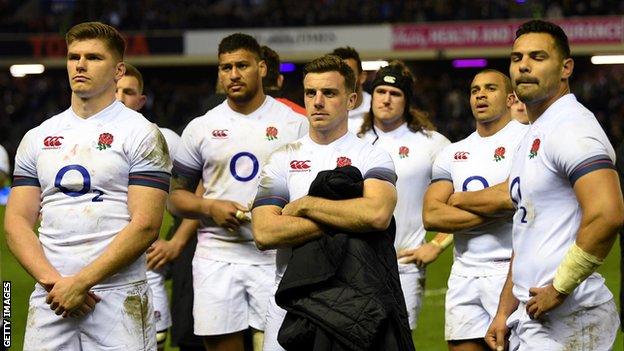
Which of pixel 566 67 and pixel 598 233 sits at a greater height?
pixel 566 67

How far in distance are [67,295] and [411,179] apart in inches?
118

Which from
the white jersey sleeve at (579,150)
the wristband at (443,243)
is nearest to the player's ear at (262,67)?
the wristband at (443,243)

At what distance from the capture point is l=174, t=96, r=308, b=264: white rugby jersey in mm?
7152

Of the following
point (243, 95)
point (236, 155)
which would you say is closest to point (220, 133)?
point (236, 155)

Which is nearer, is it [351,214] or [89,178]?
[351,214]

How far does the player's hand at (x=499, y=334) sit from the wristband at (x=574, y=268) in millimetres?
619

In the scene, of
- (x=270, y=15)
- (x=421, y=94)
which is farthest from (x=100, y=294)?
(x=270, y=15)

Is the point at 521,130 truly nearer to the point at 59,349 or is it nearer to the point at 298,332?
the point at 298,332

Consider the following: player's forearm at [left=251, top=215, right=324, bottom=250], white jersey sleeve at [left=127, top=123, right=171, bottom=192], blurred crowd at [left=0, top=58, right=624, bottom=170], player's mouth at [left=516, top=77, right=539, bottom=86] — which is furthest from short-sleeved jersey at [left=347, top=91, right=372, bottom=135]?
blurred crowd at [left=0, top=58, right=624, bottom=170]

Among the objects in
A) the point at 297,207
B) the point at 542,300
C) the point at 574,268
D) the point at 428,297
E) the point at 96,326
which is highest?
the point at 297,207

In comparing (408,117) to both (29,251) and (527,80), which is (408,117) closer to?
(527,80)

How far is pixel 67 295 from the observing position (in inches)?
209

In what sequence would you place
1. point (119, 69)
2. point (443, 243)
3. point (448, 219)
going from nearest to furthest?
point (119, 69)
point (448, 219)
point (443, 243)

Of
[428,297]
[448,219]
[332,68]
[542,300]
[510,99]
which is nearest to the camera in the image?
[542,300]
